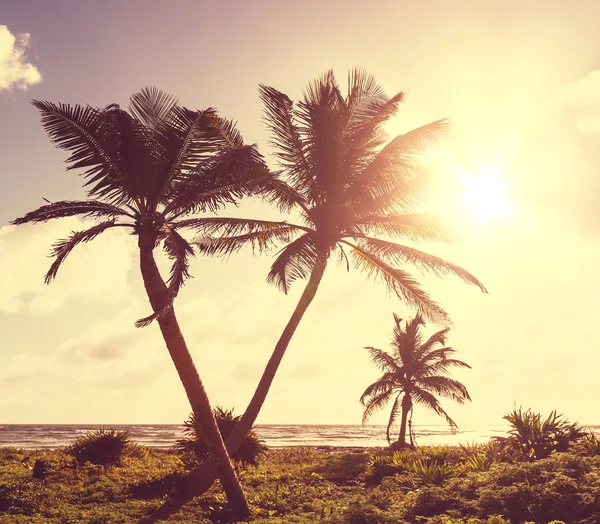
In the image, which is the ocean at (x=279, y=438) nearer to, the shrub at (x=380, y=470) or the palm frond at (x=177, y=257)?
the shrub at (x=380, y=470)

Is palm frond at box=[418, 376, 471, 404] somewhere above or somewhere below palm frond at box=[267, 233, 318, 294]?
below

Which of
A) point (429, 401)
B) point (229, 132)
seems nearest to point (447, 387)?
point (429, 401)

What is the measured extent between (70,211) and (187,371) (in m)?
4.36

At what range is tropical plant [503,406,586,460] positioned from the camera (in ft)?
42.1

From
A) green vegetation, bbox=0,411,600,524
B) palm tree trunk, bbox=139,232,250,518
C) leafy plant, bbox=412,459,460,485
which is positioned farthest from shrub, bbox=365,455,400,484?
palm tree trunk, bbox=139,232,250,518

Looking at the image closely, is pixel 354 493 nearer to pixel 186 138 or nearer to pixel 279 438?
pixel 186 138

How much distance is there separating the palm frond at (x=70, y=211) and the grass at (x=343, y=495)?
234 inches

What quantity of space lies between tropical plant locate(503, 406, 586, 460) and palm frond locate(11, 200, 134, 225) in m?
11.4

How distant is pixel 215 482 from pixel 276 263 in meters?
6.31

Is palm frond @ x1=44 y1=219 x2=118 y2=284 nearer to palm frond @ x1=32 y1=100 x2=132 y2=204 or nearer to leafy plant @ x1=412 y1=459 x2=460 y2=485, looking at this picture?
palm frond @ x1=32 y1=100 x2=132 y2=204

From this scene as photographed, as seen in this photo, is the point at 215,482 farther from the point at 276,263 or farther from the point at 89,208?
the point at 89,208

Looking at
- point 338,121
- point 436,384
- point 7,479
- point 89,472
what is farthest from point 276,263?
point 436,384

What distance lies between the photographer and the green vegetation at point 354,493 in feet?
29.4

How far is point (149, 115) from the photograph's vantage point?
1148 cm
